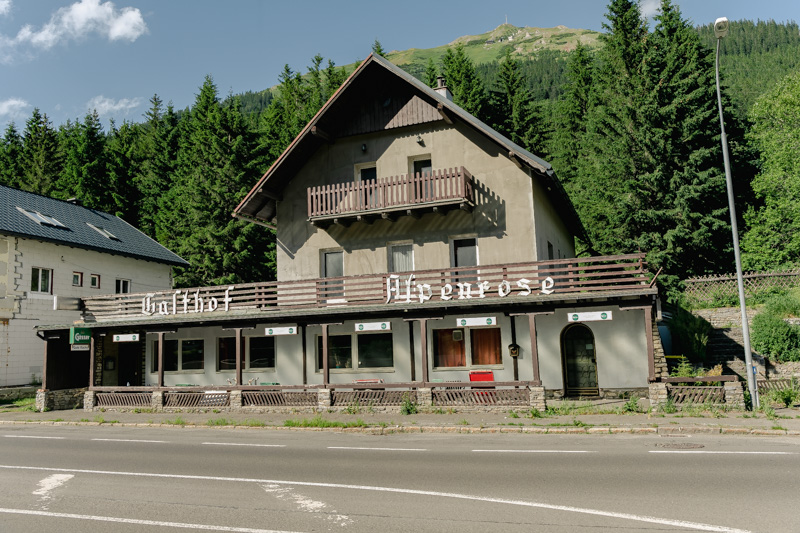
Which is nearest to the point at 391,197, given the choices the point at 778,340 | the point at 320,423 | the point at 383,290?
the point at 383,290

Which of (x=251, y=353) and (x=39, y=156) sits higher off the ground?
(x=39, y=156)

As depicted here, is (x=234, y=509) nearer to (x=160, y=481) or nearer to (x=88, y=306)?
(x=160, y=481)

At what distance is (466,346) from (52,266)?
21771 millimetres

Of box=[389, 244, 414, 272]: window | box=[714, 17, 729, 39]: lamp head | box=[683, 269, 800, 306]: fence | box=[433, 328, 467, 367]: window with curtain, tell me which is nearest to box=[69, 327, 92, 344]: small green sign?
box=[389, 244, 414, 272]: window

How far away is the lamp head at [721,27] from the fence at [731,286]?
1714cm

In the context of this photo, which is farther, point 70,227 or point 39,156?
point 39,156

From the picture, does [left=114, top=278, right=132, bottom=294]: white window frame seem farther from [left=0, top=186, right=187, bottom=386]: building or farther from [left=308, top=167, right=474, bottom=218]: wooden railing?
[left=308, top=167, right=474, bottom=218]: wooden railing

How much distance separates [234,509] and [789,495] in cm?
717

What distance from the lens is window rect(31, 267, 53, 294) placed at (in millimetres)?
29047

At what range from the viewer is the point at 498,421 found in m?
16.4

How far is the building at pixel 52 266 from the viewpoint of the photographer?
27625 mm

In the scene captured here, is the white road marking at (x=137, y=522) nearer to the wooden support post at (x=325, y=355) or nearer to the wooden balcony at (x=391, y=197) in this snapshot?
the wooden support post at (x=325, y=355)

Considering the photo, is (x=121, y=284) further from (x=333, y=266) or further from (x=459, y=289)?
(x=459, y=289)

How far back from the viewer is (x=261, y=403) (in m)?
21.4
